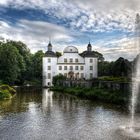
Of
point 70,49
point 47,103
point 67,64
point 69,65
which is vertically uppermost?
point 70,49

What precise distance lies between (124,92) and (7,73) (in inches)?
1401

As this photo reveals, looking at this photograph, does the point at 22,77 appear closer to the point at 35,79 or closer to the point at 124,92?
the point at 35,79

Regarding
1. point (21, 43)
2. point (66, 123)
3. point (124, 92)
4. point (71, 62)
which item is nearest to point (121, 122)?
point (66, 123)

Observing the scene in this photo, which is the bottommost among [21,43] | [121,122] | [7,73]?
[121,122]

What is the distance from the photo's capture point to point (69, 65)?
6681 cm

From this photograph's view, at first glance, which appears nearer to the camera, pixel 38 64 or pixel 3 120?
pixel 3 120

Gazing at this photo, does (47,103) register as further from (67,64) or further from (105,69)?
(105,69)

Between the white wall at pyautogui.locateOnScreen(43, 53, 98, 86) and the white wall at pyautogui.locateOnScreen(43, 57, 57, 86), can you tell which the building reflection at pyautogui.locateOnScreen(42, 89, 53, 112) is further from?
the white wall at pyautogui.locateOnScreen(43, 53, 98, 86)

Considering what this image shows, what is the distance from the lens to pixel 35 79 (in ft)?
249

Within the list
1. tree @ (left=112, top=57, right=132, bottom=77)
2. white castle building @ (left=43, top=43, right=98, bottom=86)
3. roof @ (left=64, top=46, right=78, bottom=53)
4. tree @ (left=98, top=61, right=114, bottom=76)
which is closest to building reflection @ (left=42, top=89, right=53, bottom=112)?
tree @ (left=112, top=57, right=132, bottom=77)

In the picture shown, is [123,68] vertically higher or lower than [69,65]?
lower

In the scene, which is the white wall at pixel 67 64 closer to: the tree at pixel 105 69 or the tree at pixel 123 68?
the tree at pixel 105 69

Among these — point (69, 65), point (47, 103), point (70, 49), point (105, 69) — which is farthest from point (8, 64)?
point (47, 103)

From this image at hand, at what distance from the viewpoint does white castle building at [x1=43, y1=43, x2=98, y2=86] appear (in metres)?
66.1
